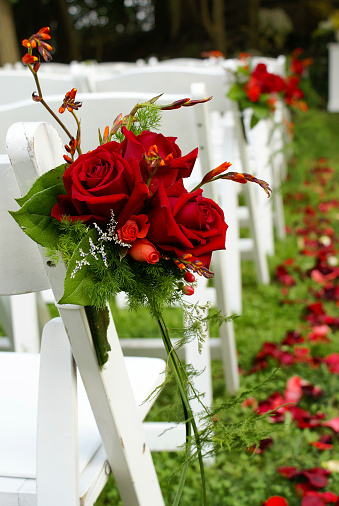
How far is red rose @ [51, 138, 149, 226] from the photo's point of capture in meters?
0.65

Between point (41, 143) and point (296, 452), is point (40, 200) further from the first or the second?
point (296, 452)

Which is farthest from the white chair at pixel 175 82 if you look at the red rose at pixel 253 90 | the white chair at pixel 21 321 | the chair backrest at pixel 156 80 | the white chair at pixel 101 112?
the white chair at pixel 21 321

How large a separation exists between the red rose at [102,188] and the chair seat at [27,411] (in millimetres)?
413

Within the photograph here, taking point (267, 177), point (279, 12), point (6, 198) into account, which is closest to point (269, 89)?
point (267, 177)

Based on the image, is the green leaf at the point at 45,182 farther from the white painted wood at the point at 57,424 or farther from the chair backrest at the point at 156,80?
the chair backrest at the point at 156,80

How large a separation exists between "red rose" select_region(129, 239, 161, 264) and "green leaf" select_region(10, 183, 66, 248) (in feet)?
0.34

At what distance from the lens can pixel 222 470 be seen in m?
1.62

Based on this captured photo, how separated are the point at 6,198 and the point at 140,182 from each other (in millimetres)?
196

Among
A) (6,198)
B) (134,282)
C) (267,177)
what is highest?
(6,198)

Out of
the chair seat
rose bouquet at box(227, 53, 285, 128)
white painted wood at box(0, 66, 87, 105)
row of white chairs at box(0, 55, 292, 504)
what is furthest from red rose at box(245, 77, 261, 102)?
the chair seat

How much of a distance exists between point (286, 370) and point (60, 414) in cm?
137

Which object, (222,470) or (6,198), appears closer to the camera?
(6,198)

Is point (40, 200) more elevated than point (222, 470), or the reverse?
point (40, 200)

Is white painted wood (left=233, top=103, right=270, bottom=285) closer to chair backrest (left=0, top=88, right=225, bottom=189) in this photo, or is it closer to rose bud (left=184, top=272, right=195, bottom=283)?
chair backrest (left=0, top=88, right=225, bottom=189)
